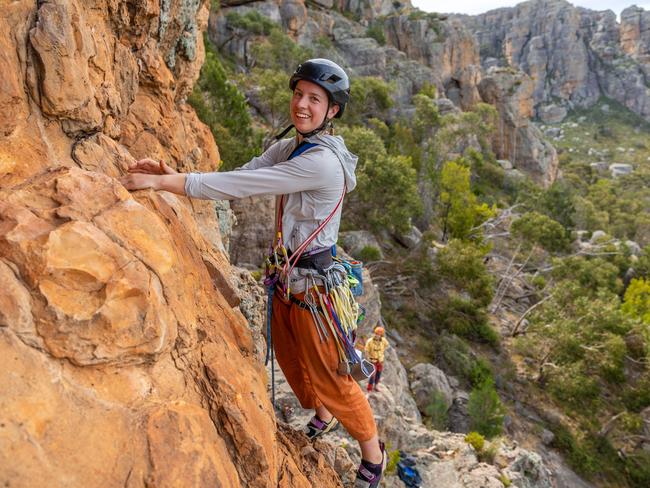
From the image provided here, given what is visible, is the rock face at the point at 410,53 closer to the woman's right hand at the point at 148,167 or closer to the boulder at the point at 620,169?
the boulder at the point at 620,169

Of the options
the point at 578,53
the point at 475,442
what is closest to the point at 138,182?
the point at 475,442

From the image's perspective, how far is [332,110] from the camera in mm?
2838

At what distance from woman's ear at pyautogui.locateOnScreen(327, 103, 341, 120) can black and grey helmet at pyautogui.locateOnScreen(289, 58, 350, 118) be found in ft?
0.11

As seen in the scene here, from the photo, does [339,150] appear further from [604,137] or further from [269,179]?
[604,137]

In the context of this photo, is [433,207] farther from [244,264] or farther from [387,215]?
[244,264]

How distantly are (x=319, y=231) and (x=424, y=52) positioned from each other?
53669 mm

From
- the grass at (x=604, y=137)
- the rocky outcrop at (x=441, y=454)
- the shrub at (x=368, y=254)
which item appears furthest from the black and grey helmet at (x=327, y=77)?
the grass at (x=604, y=137)

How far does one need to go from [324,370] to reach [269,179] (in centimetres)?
126

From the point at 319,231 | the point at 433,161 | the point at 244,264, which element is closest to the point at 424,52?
the point at 433,161

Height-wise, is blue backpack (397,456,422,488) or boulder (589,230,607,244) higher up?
blue backpack (397,456,422,488)

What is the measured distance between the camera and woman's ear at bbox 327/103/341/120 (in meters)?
2.82

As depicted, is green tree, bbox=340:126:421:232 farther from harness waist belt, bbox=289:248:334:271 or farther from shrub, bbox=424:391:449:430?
harness waist belt, bbox=289:248:334:271

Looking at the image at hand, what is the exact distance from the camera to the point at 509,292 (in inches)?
998

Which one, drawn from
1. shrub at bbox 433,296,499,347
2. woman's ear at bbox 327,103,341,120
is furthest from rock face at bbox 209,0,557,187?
woman's ear at bbox 327,103,341,120
